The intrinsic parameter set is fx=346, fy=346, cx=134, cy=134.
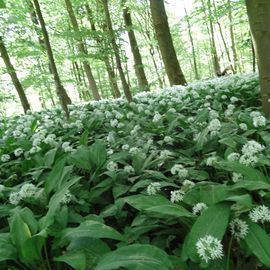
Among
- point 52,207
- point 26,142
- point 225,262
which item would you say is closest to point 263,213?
point 225,262

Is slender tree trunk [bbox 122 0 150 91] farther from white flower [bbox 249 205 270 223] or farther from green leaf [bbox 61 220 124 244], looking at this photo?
white flower [bbox 249 205 270 223]

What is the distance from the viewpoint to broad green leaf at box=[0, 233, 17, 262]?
1.58 meters

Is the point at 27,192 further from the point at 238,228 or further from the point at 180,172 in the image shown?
the point at 238,228

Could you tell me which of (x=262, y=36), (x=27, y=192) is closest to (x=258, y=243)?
(x=27, y=192)

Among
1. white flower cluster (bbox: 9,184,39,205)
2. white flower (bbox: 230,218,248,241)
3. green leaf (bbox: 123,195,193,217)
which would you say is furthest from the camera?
white flower cluster (bbox: 9,184,39,205)

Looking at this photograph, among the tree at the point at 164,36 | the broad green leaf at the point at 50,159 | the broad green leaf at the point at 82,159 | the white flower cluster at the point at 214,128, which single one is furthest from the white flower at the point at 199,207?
the tree at the point at 164,36

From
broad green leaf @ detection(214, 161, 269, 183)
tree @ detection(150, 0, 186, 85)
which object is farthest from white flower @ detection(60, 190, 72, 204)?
tree @ detection(150, 0, 186, 85)

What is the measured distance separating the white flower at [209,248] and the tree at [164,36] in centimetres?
717

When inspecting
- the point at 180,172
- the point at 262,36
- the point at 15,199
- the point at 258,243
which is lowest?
the point at 258,243

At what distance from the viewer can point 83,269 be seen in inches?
56.4

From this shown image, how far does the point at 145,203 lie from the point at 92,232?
11.8 inches

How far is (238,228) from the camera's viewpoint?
58.4 inches

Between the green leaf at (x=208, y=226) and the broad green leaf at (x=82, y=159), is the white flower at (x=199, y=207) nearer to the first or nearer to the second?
the green leaf at (x=208, y=226)

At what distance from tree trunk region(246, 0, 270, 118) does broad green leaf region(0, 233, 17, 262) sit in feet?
9.46
